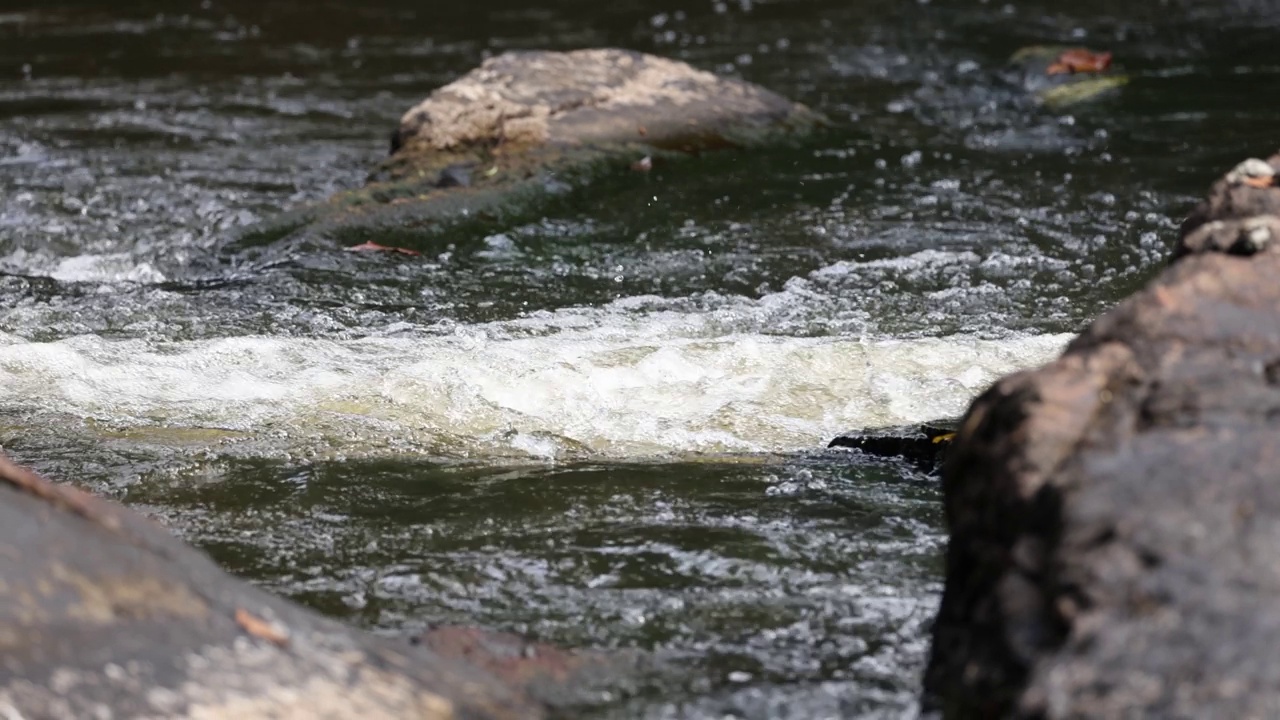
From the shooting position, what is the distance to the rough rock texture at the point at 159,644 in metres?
2.01

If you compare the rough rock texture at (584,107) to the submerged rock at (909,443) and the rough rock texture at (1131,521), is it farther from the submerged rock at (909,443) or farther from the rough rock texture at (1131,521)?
the rough rock texture at (1131,521)

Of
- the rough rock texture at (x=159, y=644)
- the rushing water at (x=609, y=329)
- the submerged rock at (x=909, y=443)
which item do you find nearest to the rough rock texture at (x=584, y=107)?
A: the rushing water at (x=609, y=329)

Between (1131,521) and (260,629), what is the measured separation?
53.1 inches

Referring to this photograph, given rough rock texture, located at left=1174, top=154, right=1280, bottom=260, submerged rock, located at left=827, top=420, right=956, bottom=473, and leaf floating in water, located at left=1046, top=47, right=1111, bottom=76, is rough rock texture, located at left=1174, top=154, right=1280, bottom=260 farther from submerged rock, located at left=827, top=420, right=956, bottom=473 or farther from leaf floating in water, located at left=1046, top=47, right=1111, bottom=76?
leaf floating in water, located at left=1046, top=47, right=1111, bottom=76

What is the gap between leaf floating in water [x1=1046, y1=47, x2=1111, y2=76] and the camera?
29.0ft

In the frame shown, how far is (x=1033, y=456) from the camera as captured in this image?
2.11 m

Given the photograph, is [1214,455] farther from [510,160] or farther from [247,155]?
[247,155]

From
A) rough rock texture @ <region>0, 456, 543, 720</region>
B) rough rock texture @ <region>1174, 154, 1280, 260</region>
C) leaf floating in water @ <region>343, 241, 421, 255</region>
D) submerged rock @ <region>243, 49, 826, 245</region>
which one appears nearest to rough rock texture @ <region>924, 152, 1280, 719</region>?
rough rock texture @ <region>1174, 154, 1280, 260</region>

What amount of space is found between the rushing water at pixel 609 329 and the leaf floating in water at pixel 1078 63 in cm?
26

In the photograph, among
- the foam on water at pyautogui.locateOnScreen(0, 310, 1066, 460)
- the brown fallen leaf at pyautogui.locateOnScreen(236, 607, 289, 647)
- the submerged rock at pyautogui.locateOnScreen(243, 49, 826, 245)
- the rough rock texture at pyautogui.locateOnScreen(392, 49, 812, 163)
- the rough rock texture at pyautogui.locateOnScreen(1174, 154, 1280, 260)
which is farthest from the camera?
the rough rock texture at pyautogui.locateOnScreen(392, 49, 812, 163)

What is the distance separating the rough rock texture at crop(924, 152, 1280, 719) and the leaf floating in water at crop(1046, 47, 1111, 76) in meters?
6.79

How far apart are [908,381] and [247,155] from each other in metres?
4.73

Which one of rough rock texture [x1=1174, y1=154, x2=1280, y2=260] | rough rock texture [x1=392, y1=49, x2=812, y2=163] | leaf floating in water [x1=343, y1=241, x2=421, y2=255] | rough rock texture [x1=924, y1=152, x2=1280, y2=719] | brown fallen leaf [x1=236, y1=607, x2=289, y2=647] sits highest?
rough rock texture [x1=1174, y1=154, x2=1280, y2=260]

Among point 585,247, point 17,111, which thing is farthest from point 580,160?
point 17,111
